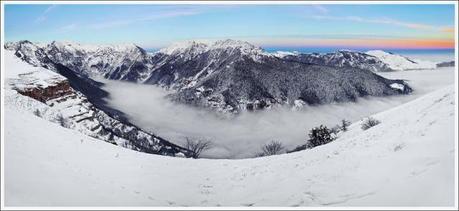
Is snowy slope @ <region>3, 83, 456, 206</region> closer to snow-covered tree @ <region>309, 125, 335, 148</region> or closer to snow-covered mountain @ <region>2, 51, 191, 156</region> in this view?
snow-covered tree @ <region>309, 125, 335, 148</region>

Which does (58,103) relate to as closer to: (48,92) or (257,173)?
(48,92)

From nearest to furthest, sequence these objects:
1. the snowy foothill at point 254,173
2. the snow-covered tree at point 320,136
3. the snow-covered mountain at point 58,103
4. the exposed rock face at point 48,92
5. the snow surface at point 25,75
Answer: the snowy foothill at point 254,173, the snow-covered tree at point 320,136, the snow-covered mountain at point 58,103, the snow surface at point 25,75, the exposed rock face at point 48,92

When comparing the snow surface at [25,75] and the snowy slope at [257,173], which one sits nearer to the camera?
the snowy slope at [257,173]

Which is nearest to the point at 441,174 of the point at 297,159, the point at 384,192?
→ the point at 384,192

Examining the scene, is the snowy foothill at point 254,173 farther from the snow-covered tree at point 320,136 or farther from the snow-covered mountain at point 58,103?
the snow-covered mountain at point 58,103

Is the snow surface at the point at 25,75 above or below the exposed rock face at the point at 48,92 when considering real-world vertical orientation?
above

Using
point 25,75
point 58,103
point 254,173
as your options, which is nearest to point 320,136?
point 254,173

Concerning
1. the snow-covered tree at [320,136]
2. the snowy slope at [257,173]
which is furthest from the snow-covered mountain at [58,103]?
the snowy slope at [257,173]

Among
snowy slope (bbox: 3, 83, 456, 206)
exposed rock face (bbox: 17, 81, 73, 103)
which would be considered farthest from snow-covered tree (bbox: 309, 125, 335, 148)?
exposed rock face (bbox: 17, 81, 73, 103)
